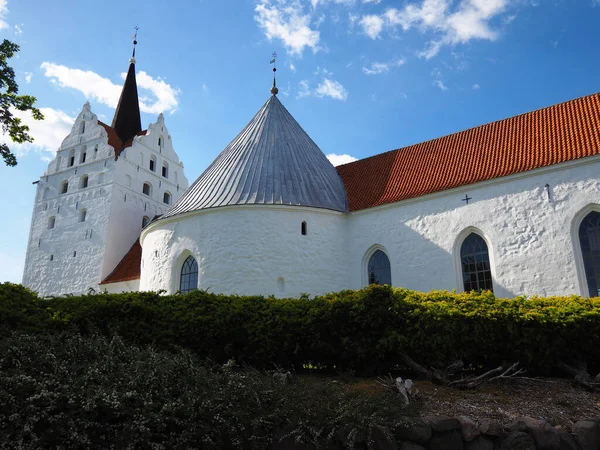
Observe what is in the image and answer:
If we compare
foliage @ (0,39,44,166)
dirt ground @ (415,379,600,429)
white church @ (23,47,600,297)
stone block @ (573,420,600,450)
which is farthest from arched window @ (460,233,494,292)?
foliage @ (0,39,44,166)

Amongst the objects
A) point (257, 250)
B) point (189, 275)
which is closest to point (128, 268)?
point (189, 275)

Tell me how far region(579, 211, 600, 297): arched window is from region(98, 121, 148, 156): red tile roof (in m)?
18.9

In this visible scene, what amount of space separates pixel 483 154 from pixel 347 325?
316 inches

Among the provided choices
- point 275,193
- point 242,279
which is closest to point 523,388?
point 242,279

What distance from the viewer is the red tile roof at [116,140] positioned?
22177 millimetres

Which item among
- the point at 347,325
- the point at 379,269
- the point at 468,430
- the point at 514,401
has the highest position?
the point at 379,269

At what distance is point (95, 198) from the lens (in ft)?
69.1

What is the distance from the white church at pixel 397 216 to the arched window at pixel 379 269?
0.10ft

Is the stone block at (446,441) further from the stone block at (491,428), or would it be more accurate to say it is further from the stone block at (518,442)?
the stone block at (518,442)

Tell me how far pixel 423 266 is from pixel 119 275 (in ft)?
40.8

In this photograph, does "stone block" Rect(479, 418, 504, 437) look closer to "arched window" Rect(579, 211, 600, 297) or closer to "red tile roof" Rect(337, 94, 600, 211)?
"arched window" Rect(579, 211, 600, 297)

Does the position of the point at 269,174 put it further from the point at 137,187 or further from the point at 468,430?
the point at 137,187

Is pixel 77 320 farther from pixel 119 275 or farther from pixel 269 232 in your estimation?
pixel 119 275

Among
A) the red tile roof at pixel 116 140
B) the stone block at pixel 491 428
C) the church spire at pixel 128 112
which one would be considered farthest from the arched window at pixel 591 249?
the church spire at pixel 128 112
